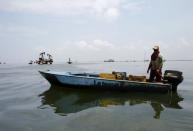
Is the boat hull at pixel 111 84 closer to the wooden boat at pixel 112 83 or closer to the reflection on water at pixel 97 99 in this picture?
the wooden boat at pixel 112 83

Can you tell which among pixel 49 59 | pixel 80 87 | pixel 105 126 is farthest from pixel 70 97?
pixel 49 59

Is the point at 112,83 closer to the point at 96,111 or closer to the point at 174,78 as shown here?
the point at 174,78

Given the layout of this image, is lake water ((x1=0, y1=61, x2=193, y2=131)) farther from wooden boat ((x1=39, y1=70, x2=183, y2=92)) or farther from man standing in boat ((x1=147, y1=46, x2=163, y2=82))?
man standing in boat ((x1=147, y1=46, x2=163, y2=82))

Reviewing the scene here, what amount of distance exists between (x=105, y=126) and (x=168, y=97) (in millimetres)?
7190

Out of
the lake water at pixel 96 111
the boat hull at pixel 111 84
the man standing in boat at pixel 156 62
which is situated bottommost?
the lake water at pixel 96 111

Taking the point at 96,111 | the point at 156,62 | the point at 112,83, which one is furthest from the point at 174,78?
the point at 96,111

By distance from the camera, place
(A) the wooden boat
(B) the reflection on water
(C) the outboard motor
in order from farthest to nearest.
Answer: (C) the outboard motor, (A) the wooden boat, (B) the reflection on water

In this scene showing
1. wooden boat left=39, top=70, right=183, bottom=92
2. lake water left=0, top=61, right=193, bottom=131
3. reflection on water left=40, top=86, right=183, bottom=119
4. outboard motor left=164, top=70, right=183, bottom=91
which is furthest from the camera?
outboard motor left=164, top=70, right=183, bottom=91

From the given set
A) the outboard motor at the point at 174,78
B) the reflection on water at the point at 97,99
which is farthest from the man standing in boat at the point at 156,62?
Result: the reflection on water at the point at 97,99

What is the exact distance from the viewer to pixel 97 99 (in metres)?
13.8

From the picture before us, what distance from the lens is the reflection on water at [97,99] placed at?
39.5 ft

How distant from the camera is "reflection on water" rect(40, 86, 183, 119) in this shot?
12.0 metres

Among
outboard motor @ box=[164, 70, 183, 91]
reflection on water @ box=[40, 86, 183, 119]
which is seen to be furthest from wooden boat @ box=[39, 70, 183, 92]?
reflection on water @ box=[40, 86, 183, 119]

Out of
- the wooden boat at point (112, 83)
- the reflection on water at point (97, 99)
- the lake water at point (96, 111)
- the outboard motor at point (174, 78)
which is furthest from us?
the outboard motor at point (174, 78)
